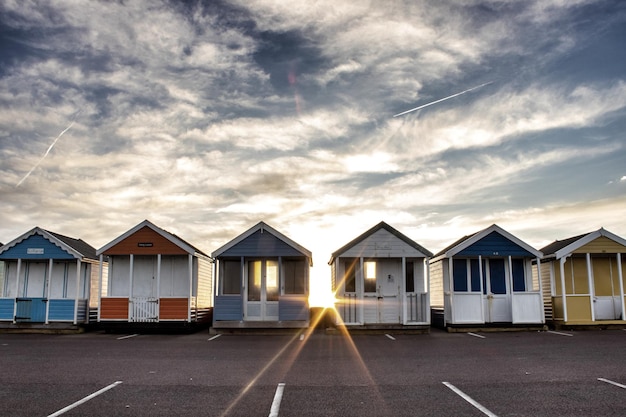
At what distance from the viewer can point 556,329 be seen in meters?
23.8

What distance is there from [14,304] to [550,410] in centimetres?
2330

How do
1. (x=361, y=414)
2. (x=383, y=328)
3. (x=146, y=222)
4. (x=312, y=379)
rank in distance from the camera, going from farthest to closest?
(x=146, y=222)
(x=383, y=328)
(x=312, y=379)
(x=361, y=414)

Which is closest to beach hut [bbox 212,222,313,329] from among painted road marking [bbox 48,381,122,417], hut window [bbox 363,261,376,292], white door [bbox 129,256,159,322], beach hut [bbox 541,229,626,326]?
hut window [bbox 363,261,376,292]

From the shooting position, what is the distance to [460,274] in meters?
24.0

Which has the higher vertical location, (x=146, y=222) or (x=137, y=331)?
(x=146, y=222)

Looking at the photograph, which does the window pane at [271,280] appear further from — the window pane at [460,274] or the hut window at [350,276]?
the window pane at [460,274]

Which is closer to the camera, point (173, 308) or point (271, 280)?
point (173, 308)

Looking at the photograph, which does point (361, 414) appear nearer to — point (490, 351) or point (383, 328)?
point (490, 351)

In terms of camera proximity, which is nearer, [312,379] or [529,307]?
[312,379]

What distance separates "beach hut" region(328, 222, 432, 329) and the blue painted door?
12661 millimetres

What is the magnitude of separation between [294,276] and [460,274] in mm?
6774

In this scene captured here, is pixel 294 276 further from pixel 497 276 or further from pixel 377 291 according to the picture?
pixel 497 276

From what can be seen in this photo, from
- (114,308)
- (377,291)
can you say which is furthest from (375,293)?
(114,308)

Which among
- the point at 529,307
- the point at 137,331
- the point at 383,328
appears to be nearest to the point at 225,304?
the point at 137,331
